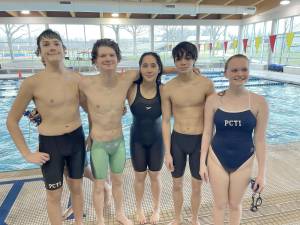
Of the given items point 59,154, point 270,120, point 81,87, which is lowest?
point 270,120

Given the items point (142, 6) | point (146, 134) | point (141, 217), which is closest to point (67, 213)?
point (141, 217)

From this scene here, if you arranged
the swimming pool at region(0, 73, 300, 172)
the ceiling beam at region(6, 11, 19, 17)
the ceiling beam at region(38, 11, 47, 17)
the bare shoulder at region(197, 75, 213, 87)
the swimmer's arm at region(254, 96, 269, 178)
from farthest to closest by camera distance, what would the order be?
the ceiling beam at region(38, 11, 47, 17) < the ceiling beam at region(6, 11, 19, 17) < the swimming pool at region(0, 73, 300, 172) < the bare shoulder at region(197, 75, 213, 87) < the swimmer's arm at region(254, 96, 269, 178)

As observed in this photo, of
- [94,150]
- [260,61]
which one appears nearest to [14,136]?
[94,150]

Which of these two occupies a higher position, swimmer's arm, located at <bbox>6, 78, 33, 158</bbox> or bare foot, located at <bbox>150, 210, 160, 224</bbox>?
swimmer's arm, located at <bbox>6, 78, 33, 158</bbox>

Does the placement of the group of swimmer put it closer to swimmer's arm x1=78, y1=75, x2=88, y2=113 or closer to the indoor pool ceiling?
swimmer's arm x1=78, y1=75, x2=88, y2=113

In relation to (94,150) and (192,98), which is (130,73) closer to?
(192,98)

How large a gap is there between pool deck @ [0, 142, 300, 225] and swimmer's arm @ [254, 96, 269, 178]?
0.73 m

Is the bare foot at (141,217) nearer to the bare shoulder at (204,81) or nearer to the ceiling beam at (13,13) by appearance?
the bare shoulder at (204,81)

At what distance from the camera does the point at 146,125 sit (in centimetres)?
185

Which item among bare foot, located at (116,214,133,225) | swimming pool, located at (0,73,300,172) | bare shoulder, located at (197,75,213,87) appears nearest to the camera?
bare shoulder, located at (197,75,213,87)

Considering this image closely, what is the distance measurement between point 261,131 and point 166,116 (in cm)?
65

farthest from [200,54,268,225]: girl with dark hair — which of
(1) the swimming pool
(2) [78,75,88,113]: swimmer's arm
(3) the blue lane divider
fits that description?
(1) the swimming pool

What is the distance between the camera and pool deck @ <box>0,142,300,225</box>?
1.98 meters

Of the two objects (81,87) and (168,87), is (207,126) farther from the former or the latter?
(81,87)
